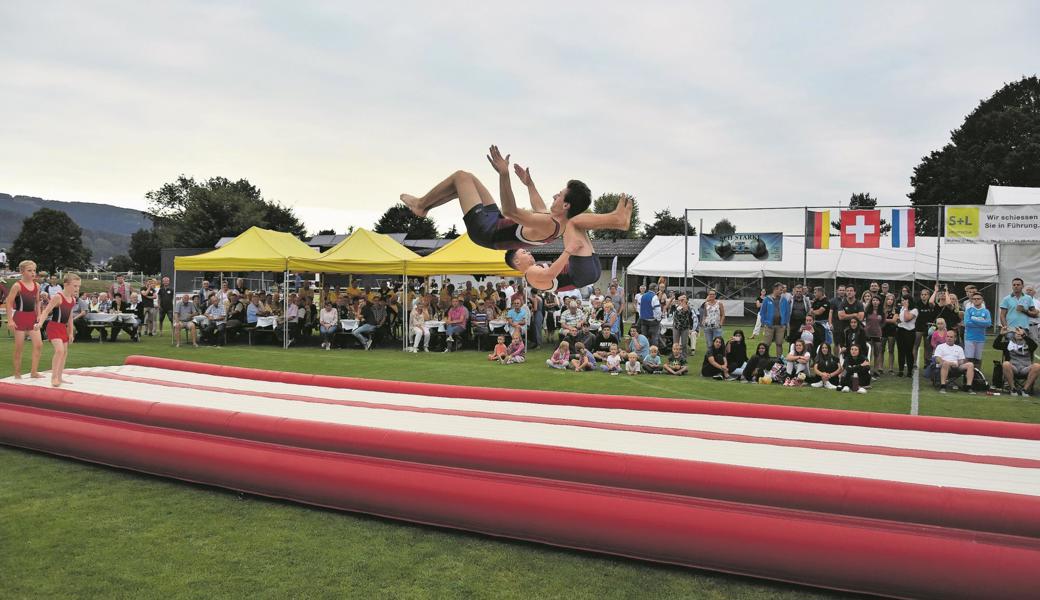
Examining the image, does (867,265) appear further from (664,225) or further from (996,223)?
(664,225)

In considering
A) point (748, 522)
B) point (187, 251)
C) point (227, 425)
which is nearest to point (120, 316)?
point (227, 425)

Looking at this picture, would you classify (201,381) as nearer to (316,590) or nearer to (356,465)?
(356,465)

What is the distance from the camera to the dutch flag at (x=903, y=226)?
13.4 m

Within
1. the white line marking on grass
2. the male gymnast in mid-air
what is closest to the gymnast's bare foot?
the male gymnast in mid-air

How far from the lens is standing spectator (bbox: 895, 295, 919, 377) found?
1108cm

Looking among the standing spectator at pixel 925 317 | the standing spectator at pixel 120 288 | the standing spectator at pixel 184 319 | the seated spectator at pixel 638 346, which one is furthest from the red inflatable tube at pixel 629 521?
the standing spectator at pixel 120 288

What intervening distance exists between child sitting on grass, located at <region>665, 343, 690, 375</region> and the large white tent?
26.1 feet

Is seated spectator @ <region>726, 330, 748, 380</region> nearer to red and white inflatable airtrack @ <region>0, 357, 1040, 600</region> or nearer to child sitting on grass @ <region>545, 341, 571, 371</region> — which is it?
child sitting on grass @ <region>545, 341, 571, 371</region>

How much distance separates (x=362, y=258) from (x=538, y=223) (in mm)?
10988

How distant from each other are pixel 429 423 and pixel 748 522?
2.38m

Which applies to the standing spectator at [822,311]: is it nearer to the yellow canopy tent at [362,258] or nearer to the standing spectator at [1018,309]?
the standing spectator at [1018,309]

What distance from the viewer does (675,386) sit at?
10.2 meters

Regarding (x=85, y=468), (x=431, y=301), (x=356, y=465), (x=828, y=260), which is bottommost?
(x=85, y=468)

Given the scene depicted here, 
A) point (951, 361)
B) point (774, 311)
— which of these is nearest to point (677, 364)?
point (774, 311)
